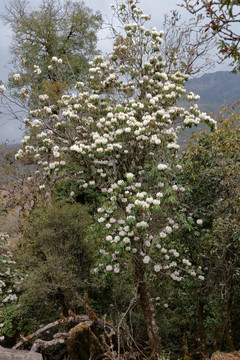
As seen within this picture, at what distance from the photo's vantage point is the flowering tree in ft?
22.8

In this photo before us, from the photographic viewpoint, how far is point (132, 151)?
7828mm

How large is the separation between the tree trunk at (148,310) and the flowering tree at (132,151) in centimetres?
2

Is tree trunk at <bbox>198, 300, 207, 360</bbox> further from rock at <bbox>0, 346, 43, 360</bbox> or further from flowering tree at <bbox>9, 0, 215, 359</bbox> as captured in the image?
rock at <bbox>0, 346, 43, 360</bbox>

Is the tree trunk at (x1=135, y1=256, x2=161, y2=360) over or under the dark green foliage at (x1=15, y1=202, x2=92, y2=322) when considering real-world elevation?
under

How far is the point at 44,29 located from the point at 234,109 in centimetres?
1528

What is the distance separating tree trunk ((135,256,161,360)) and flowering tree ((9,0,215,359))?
0.02 metres

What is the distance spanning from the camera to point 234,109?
328 inches

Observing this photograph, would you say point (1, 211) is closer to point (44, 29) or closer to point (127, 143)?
point (127, 143)

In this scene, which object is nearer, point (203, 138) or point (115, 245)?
point (115, 245)

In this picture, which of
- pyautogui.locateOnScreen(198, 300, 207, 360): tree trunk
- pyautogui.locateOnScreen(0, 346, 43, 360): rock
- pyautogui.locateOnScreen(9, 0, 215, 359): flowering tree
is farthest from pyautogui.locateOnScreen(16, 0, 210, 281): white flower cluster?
pyautogui.locateOnScreen(0, 346, 43, 360): rock

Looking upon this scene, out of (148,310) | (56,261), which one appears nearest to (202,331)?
(148,310)

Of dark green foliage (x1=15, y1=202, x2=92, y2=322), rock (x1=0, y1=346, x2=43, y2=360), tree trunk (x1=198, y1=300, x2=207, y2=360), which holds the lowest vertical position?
tree trunk (x1=198, y1=300, x2=207, y2=360)

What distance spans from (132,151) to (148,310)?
398cm

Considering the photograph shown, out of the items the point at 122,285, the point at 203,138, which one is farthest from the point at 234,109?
the point at 122,285
